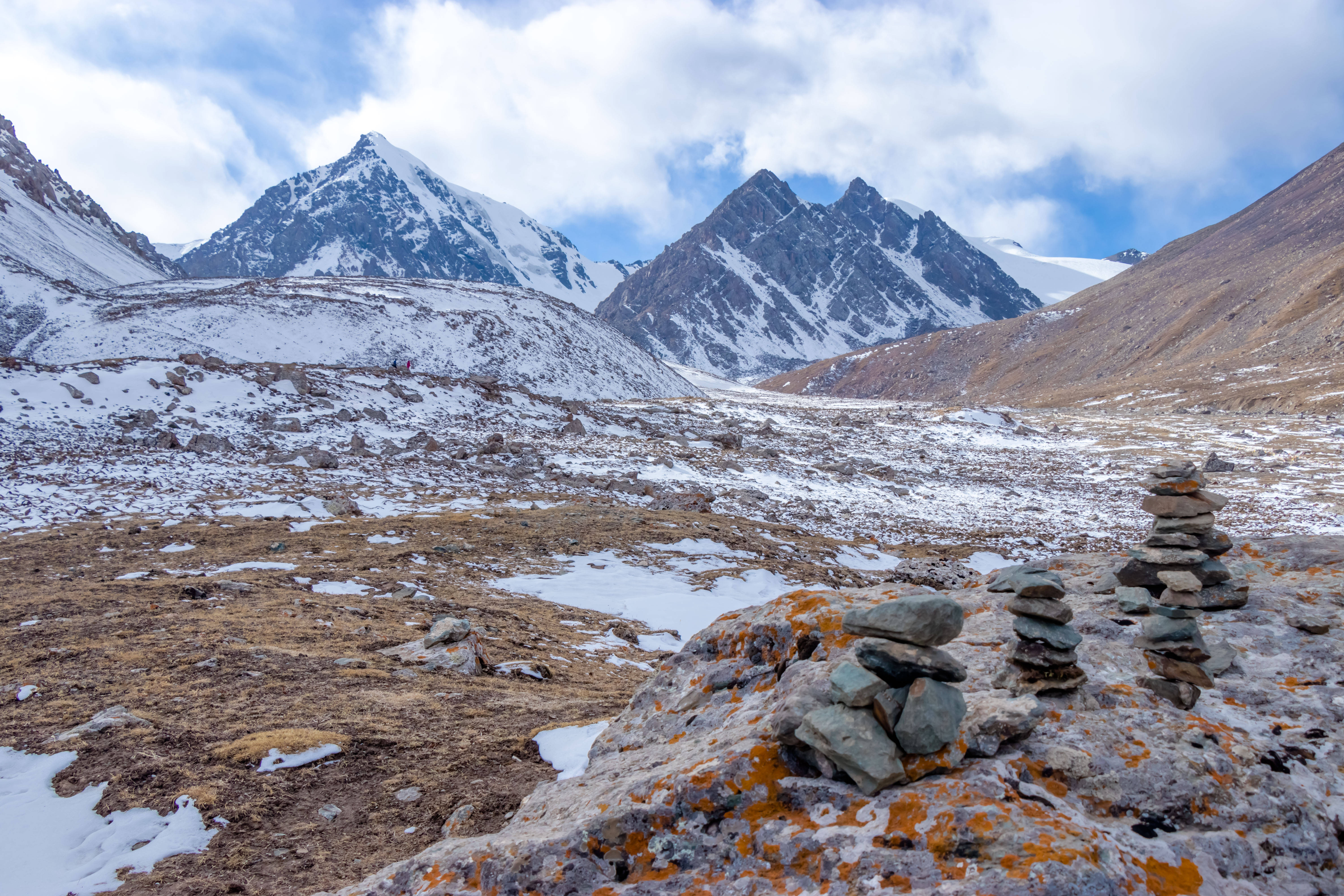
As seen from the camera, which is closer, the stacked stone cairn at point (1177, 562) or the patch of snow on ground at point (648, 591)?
the stacked stone cairn at point (1177, 562)

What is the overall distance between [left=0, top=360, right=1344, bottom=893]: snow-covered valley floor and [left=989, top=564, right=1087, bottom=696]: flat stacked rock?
14.6 feet

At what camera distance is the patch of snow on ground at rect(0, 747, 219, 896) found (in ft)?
16.1

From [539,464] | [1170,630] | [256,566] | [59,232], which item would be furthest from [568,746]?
[59,232]

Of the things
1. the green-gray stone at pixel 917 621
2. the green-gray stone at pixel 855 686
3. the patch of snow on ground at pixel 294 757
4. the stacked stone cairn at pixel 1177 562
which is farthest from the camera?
the patch of snow on ground at pixel 294 757

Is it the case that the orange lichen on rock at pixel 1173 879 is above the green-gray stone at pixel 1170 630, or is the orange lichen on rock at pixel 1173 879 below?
below

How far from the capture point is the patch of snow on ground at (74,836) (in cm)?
491

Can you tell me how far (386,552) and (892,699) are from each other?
1528cm

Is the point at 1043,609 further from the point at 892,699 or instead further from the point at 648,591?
the point at 648,591

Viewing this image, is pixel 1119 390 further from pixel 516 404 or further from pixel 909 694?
pixel 909 694

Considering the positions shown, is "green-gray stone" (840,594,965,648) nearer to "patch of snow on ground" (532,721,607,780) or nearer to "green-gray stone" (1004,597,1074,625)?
"green-gray stone" (1004,597,1074,625)

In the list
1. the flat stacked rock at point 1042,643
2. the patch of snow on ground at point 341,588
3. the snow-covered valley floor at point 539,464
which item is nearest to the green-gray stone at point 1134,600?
the flat stacked rock at point 1042,643

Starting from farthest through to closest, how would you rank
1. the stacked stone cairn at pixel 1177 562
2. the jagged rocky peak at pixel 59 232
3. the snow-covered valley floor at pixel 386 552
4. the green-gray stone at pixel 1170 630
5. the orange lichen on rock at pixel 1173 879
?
the jagged rocky peak at pixel 59 232
the snow-covered valley floor at pixel 386 552
the stacked stone cairn at pixel 1177 562
the green-gray stone at pixel 1170 630
the orange lichen on rock at pixel 1173 879

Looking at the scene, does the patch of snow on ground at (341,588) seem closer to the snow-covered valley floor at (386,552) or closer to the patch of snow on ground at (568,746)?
the snow-covered valley floor at (386,552)

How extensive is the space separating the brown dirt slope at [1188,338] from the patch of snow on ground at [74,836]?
253 feet
